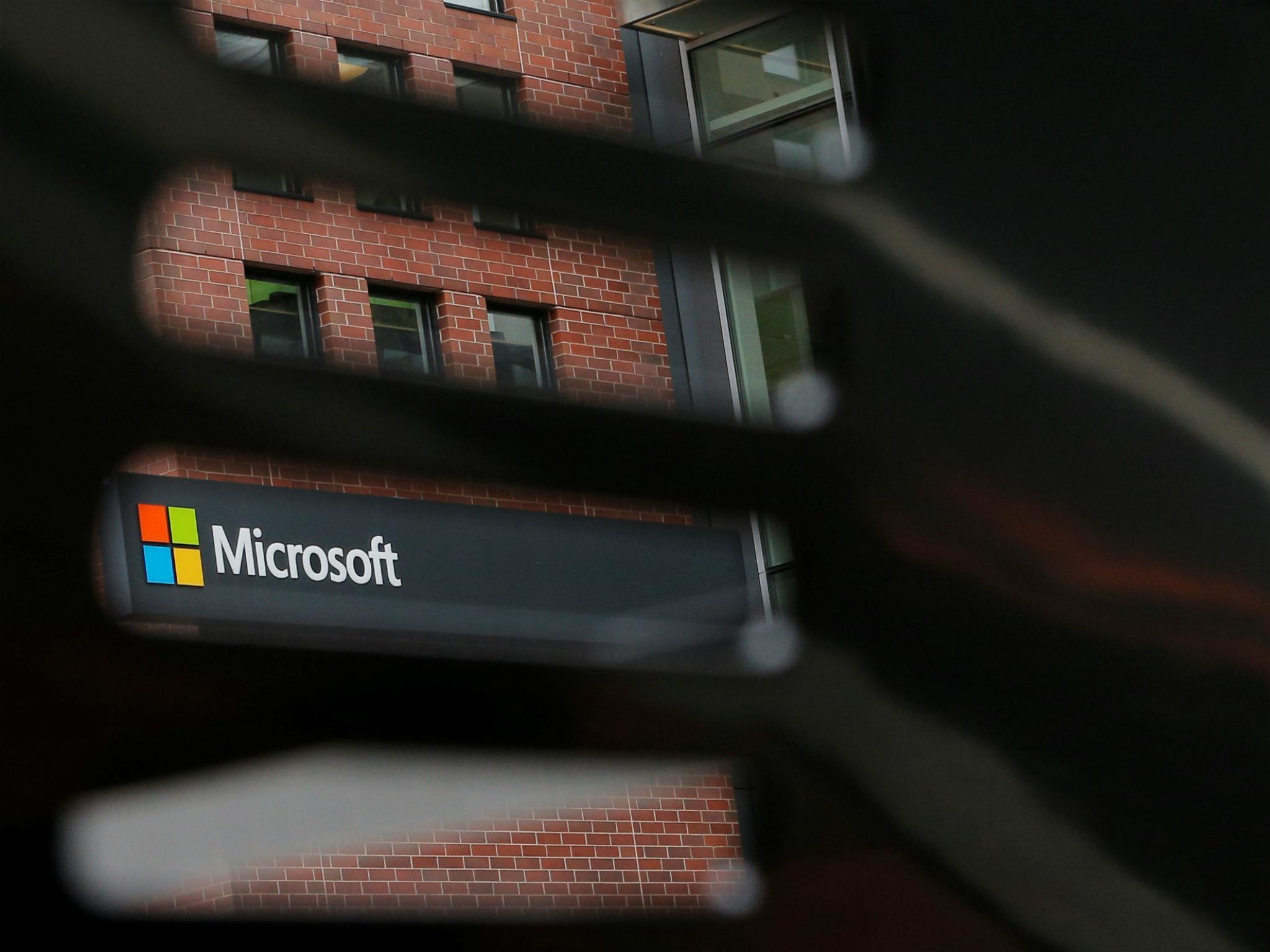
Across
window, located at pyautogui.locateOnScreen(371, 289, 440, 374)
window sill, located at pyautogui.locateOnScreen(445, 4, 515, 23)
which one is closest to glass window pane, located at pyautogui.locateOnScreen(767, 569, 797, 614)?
window, located at pyautogui.locateOnScreen(371, 289, 440, 374)

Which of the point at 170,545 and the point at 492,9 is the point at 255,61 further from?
the point at 492,9

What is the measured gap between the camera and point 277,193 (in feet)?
1.63

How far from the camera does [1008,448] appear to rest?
0.63 m

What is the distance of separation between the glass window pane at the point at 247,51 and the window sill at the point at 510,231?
69mm

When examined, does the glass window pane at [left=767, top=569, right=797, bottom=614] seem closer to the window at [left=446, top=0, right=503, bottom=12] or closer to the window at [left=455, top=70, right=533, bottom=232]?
the window at [left=455, top=70, right=533, bottom=232]

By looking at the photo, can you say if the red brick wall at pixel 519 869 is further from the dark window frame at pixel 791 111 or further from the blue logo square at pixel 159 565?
the dark window frame at pixel 791 111

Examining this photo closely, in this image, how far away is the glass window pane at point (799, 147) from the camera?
0.59 metres

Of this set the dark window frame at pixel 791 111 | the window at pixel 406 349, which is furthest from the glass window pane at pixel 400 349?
the dark window frame at pixel 791 111

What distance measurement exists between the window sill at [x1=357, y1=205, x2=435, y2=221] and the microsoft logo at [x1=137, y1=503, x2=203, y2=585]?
10 centimetres

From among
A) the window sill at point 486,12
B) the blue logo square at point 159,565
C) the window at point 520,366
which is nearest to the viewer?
the blue logo square at point 159,565

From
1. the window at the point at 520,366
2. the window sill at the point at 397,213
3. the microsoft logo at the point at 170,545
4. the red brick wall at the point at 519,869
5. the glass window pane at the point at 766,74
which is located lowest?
the red brick wall at the point at 519,869

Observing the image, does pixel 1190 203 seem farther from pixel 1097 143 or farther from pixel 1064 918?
pixel 1064 918

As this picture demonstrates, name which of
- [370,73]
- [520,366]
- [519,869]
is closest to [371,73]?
[370,73]

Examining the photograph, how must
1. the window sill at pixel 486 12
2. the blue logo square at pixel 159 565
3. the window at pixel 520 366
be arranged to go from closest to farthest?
the blue logo square at pixel 159 565
the window at pixel 520 366
the window sill at pixel 486 12
